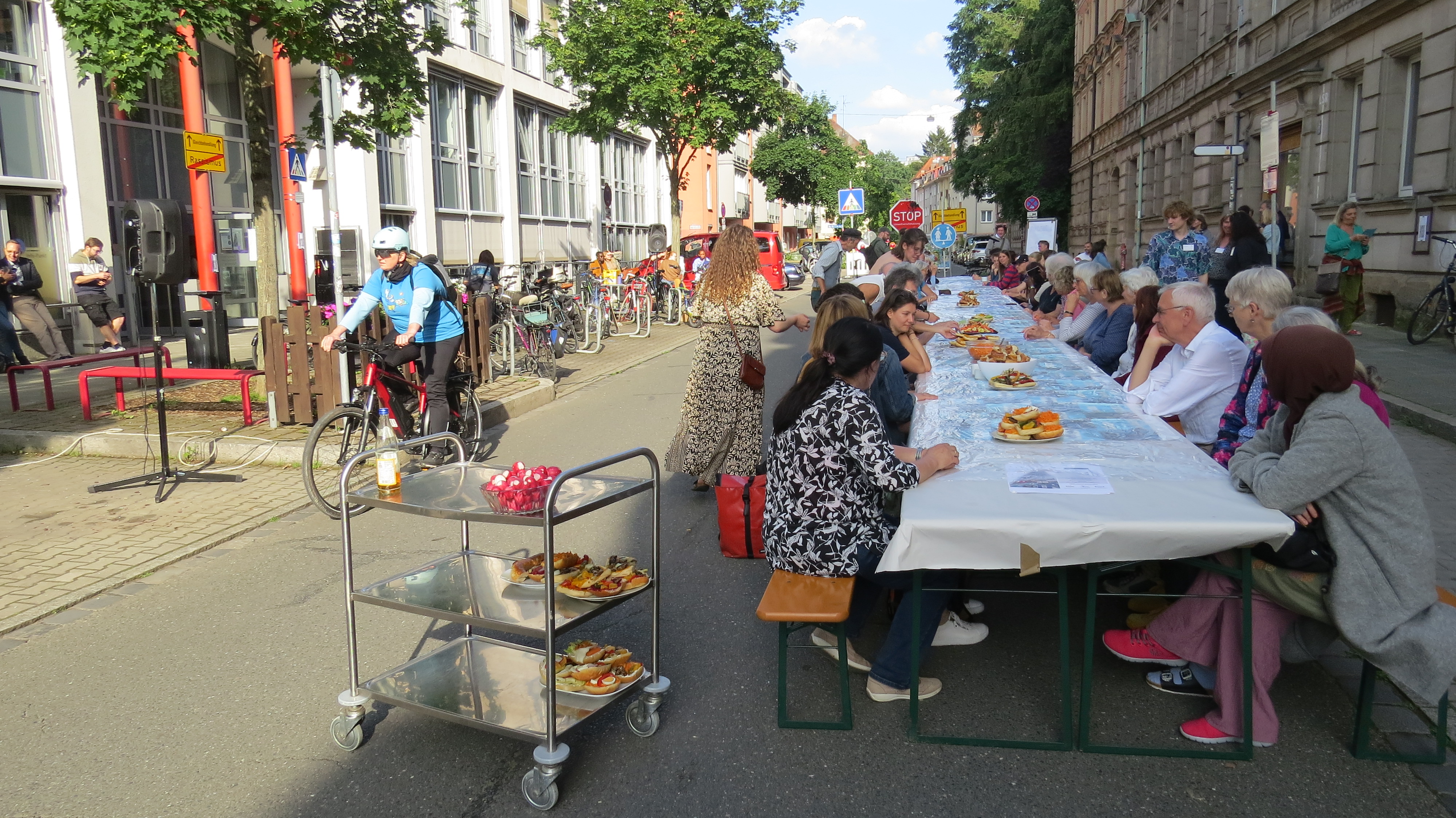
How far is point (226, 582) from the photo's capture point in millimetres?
5855

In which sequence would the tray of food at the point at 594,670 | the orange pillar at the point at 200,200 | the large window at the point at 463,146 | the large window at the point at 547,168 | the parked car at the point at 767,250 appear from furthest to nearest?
the large window at the point at 547,168 → the parked car at the point at 767,250 → the large window at the point at 463,146 → the orange pillar at the point at 200,200 → the tray of food at the point at 594,670

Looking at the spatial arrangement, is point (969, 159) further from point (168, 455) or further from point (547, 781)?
point (547, 781)

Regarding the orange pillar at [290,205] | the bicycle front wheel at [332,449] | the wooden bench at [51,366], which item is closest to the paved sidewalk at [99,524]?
the bicycle front wheel at [332,449]

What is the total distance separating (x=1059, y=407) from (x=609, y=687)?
2921 mm

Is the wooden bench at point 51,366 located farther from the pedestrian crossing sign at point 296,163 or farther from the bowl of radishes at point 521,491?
the bowl of radishes at point 521,491

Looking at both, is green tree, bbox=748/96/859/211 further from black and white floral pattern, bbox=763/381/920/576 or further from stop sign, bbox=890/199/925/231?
black and white floral pattern, bbox=763/381/920/576

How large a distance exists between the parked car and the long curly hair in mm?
22153

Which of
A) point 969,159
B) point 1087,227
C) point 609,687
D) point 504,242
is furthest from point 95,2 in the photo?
point 969,159

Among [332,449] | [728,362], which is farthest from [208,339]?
[728,362]

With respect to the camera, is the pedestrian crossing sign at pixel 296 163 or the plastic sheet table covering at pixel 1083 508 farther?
the pedestrian crossing sign at pixel 296 163

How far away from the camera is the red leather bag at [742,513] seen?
213 inches

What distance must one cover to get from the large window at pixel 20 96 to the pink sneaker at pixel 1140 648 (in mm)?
18200

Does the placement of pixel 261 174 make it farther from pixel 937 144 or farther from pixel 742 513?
pixel 937 144

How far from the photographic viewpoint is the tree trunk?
10875mm
